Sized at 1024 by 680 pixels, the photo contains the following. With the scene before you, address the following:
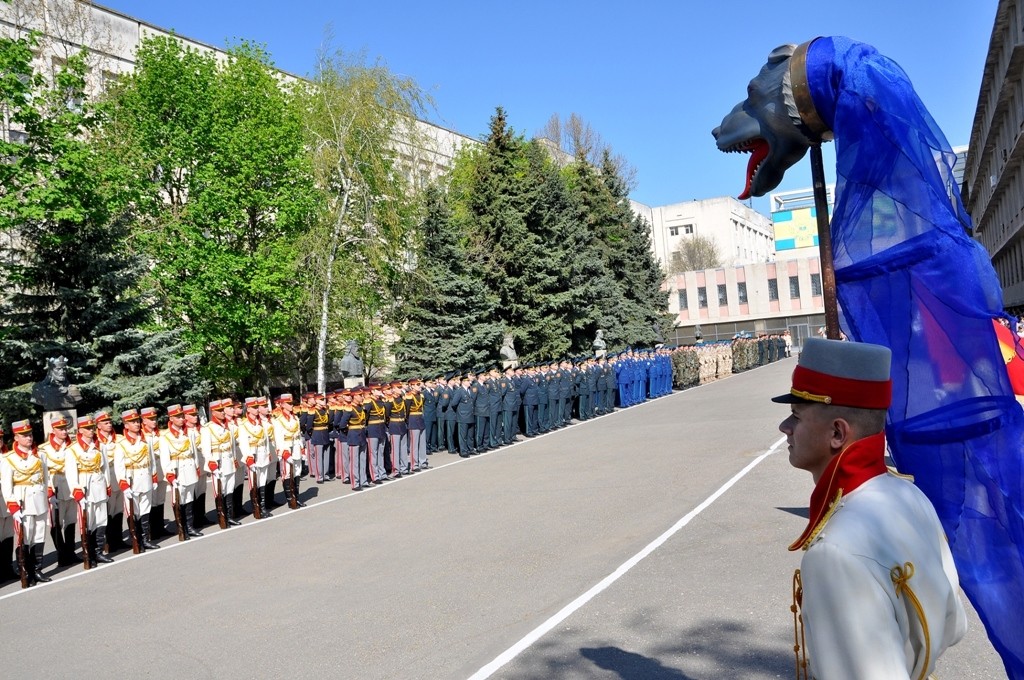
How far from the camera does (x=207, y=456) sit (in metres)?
12.7

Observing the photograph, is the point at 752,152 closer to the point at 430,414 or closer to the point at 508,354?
the point at 430,414

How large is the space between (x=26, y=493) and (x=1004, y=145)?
45.2 meters

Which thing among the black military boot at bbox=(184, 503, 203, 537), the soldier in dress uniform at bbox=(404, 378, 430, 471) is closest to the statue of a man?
the soldier in dress uniform at bbox=(404, 378, 430, 471)

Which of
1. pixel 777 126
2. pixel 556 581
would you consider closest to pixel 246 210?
pixel 556 581

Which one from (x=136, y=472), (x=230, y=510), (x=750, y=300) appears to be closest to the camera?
(x=136, y=472)

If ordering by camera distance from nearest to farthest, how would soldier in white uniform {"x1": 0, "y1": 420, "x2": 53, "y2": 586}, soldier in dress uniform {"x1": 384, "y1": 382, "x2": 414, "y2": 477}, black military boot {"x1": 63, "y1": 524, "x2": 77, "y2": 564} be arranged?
soldier in white uniform {"x1": 0, "y1": 420, "x2": 53, "y2": 586}
black military boot {"x1": 63, "y1": 524, "x2": 77, "y2": 564}
soldier in dress uniform {"x1": 384, "y1": 382, "x2": 414, "y2": 477}

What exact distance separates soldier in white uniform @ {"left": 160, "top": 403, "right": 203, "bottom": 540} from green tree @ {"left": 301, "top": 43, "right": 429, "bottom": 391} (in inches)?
559

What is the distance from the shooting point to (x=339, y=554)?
986 centimetres

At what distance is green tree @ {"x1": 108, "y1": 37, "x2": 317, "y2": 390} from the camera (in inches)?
1059

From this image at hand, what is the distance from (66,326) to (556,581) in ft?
57.9

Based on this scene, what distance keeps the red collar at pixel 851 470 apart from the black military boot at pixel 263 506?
39.6 ft

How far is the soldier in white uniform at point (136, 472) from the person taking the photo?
1156 centimetres

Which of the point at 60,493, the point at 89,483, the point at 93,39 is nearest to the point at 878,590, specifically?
the point at 89,483

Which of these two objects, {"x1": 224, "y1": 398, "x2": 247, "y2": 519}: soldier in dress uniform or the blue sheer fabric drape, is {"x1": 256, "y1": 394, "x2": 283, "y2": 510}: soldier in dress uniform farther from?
the blue sheer fabric drape
